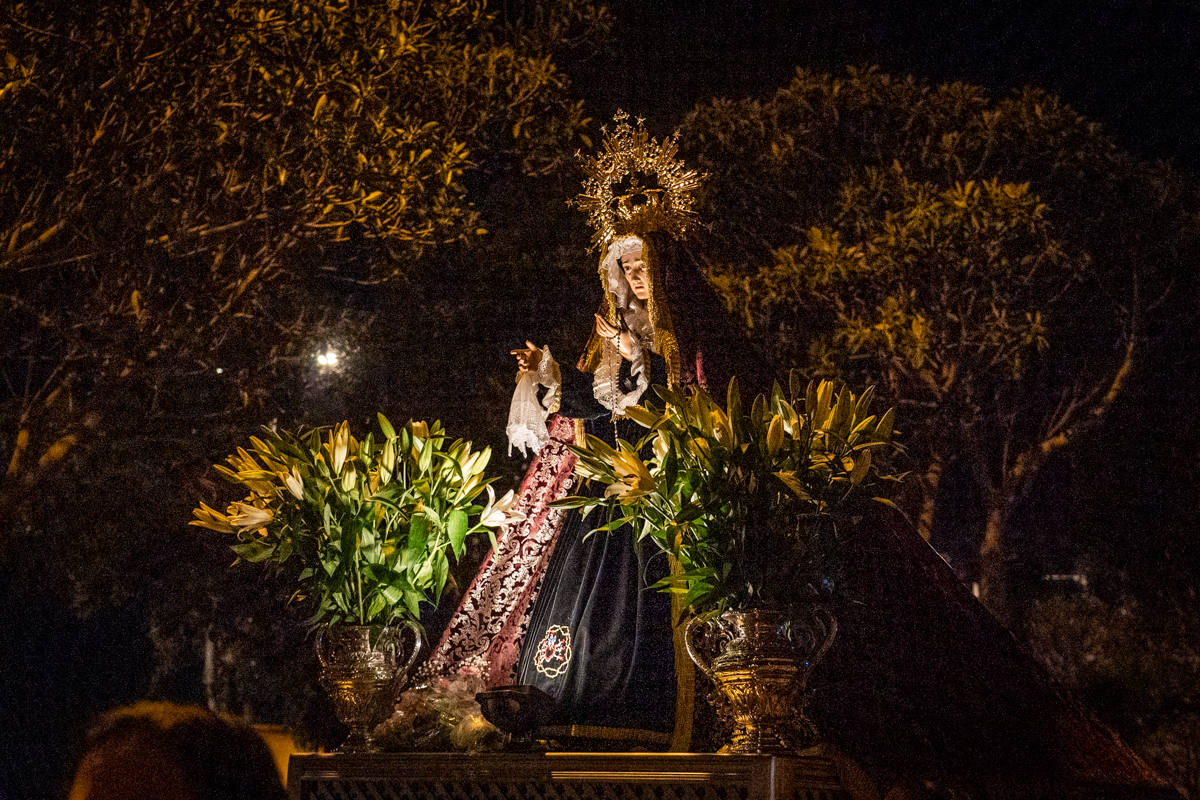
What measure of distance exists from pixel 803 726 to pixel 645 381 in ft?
5.31

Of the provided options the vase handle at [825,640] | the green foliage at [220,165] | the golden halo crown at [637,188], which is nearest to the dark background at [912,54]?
the green foliage at [220,165]

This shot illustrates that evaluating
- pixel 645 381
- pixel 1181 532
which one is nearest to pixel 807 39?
pixel 1181 532

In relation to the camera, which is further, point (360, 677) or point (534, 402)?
point (534, 402)

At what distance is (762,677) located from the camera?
3.29 m

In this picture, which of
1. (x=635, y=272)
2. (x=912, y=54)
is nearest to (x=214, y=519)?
(x=635, y=272)

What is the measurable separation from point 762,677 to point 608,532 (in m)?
1.14

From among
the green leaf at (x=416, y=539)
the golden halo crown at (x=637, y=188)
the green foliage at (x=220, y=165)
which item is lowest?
the green leaf at (x=416, y=539)

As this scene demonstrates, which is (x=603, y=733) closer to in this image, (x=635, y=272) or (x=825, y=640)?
(x=825, y=640)

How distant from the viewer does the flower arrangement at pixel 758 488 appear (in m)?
3.44

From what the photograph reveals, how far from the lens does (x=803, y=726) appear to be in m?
3.59

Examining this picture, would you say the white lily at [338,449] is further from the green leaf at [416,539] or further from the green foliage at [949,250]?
the green foliage at [949,250]

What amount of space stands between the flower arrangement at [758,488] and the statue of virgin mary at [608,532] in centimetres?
60

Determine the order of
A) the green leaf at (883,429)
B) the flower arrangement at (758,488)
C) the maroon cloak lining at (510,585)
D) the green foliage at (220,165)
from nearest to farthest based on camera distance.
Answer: the flower arrangement at (758,488) → the green leaf at (883,429) → the maroon cloak lining at (510,585) → the green foliage at (220,165)

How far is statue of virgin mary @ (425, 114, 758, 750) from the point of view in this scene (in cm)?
419
